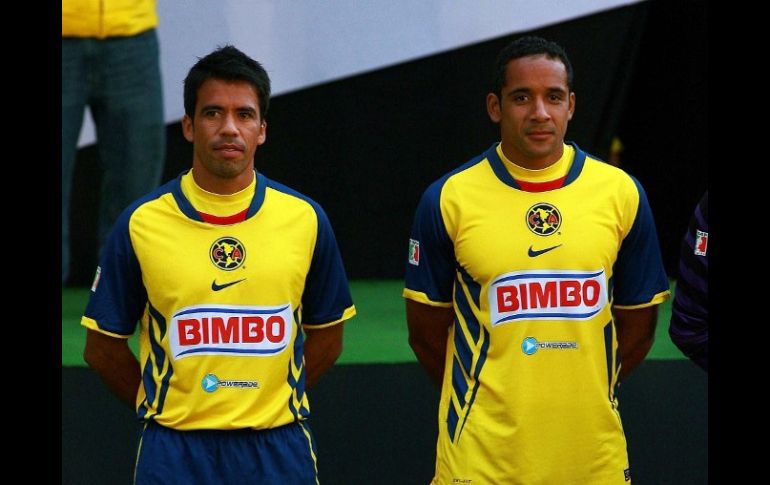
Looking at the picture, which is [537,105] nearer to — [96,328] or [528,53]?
[528,53]

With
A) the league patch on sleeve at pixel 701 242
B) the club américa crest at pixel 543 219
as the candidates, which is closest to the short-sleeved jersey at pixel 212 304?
the club américa crest at pixel 543 219

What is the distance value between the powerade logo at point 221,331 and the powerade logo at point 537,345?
566mm

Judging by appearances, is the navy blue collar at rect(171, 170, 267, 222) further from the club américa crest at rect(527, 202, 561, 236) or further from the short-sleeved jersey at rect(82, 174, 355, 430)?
the club américa crest at rect(527, 202, 561, 236)

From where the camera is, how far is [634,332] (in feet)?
11.5

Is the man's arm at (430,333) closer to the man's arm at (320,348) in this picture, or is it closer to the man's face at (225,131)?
the man's arm at (320,348)

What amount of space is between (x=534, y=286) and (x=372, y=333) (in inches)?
52.0

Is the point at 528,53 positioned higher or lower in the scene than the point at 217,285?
higher

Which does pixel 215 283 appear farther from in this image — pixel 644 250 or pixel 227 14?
pixel 227 14

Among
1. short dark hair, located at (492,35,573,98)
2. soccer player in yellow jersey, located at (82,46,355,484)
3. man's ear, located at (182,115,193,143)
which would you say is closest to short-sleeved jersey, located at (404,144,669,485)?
short dark hair, located at (492,35,573,98)

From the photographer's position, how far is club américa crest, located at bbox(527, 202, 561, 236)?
3338mm

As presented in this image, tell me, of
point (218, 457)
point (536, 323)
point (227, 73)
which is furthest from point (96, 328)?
point (536, 323)

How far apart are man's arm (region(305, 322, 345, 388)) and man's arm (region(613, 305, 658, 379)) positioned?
0.68 metres

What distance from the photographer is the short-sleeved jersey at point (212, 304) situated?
10.6ft
